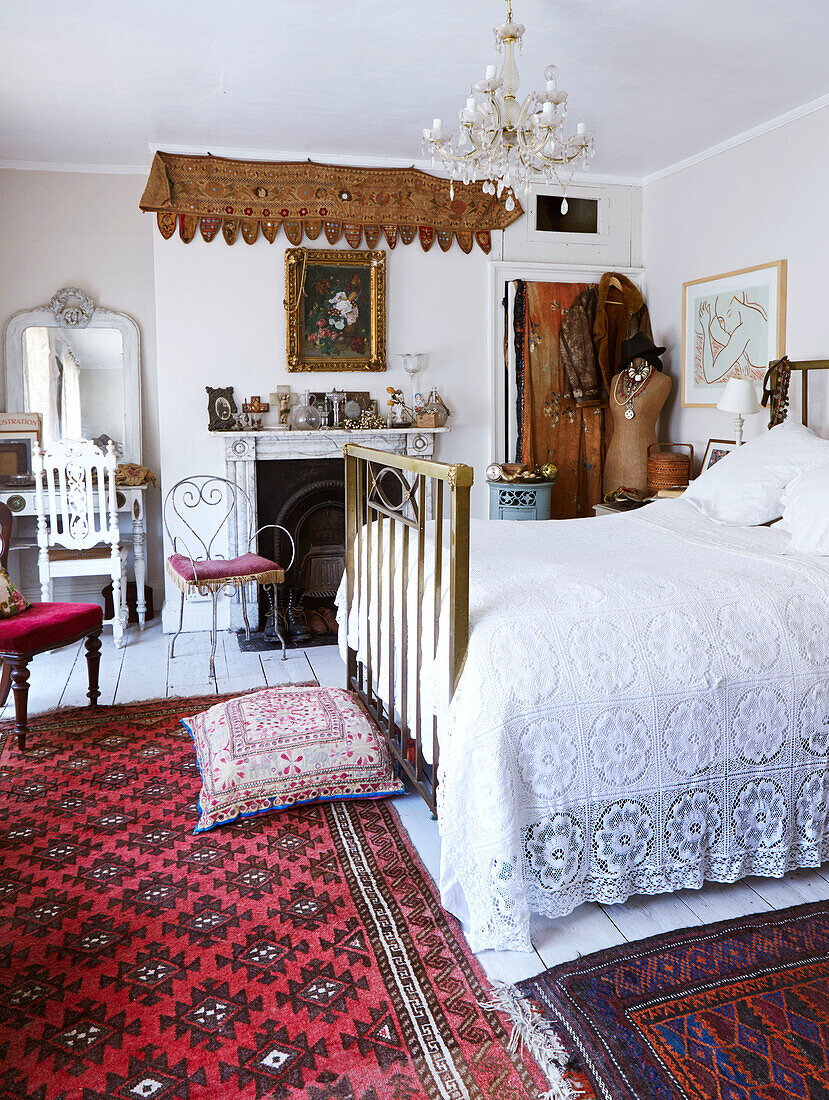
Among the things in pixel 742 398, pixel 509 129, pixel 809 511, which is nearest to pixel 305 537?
pixel 742 398

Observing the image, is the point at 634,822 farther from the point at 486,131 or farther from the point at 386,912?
the point at 486,131

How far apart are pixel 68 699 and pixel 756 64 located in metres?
3.93

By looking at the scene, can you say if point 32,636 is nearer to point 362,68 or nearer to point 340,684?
point 340,684

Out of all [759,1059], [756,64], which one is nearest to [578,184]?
[756,64]

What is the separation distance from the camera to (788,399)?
13.6 feet

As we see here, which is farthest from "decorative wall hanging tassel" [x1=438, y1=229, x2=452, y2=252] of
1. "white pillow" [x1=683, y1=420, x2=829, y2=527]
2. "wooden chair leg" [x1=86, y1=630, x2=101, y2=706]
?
"wooden chair leg" [x1=86, y1=630, x2=101, y2=706]

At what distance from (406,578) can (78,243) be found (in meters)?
3.83

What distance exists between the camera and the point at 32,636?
3146 millimetres

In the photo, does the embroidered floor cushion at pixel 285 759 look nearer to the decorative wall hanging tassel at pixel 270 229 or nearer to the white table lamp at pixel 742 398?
the white table lamp at pixel 742 398


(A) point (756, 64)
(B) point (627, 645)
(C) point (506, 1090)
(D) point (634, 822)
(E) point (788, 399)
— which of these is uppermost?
(A) point (756, 64)

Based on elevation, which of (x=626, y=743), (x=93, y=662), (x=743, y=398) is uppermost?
(x=743, y=398)

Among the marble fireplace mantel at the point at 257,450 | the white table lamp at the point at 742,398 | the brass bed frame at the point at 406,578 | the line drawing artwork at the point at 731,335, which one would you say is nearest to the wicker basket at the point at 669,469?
the line drawing artwork at the point at 731,335

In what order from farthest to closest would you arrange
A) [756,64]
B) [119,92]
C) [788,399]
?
[788,399]
[119,92]
[756,64]

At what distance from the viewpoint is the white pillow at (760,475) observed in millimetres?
3309
